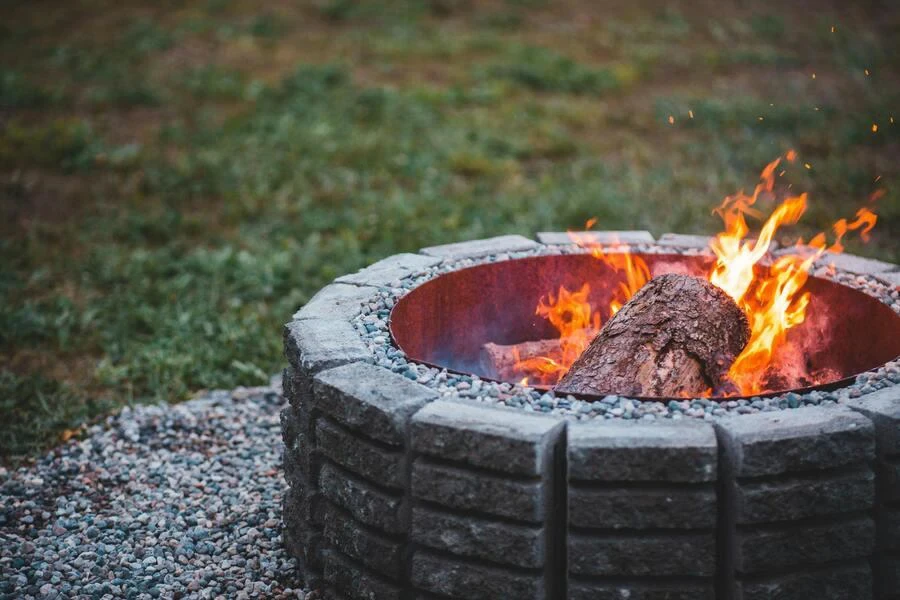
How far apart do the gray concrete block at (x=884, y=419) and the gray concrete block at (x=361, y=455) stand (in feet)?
4.28

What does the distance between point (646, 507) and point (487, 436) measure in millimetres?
455

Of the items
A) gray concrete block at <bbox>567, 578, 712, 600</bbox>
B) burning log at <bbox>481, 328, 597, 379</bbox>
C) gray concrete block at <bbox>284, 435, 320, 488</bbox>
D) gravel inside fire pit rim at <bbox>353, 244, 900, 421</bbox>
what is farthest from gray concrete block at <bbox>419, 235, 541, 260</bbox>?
gray concrete block at <bbox>567, 578, 712, 600</bbox>

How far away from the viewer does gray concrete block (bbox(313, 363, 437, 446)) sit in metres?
2.66

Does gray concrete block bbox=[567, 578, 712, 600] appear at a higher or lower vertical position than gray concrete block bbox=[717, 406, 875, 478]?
lower

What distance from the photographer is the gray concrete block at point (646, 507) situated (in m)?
2.45

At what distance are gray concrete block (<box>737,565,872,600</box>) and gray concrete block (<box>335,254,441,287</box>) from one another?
187cm

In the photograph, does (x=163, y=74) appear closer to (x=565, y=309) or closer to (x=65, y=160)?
(x=65, y=160)

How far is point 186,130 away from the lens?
27.6ft

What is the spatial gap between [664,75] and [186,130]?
5.17 m

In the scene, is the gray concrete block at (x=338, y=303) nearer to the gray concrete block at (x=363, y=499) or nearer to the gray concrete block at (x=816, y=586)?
the gray concrete block at (x=363, y=499)

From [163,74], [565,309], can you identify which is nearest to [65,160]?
[163,74]

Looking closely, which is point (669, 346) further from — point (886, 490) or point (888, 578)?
point (888, 578)

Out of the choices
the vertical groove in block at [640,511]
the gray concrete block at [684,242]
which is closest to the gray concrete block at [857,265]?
the gray concrete block at [684,242]

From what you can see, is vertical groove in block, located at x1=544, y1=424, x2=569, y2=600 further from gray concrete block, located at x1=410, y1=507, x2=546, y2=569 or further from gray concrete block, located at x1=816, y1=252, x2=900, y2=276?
gray concrete block, located at x1=816, y1=252, x2=900, y2=276
